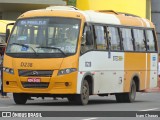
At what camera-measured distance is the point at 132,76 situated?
2666 centimetres

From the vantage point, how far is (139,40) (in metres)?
27.3

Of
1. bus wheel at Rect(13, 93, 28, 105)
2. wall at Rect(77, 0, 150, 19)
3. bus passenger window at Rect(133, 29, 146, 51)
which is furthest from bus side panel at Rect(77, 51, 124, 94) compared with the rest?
wall at Rect(77, 0, 150, 19)

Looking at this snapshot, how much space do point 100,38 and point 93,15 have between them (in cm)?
76

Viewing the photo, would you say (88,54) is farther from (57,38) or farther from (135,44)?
(135,44)

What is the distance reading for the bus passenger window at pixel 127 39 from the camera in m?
26.0

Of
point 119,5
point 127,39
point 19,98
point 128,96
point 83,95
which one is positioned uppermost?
point 119,5

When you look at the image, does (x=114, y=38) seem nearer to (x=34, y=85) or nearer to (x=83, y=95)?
(x=83, y=95)

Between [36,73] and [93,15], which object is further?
[93,15]

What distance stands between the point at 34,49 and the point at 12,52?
2.44 ft

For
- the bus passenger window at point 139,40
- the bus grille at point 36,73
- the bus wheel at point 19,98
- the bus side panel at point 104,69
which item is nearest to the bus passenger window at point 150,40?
the bus passenger window at point 139,40

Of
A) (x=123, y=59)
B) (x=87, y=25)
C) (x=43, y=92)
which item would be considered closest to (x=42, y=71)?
(x=43, y=92)

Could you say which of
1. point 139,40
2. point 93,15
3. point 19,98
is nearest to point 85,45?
point 93,15

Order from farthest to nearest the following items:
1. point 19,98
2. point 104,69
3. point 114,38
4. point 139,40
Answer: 1. point 139,40
2. point 114,38
3. point 104,69
4. point 19,98

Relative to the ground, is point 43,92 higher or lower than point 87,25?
lower
